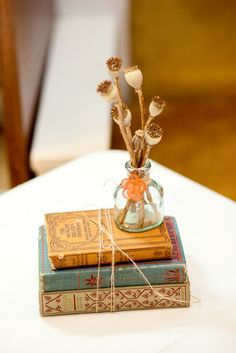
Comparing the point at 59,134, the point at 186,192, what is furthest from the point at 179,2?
the point at 186,192

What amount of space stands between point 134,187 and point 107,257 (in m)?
0.11

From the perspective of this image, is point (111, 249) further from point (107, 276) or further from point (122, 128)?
point (122, 128)

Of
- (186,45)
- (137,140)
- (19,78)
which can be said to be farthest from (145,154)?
(186,45)

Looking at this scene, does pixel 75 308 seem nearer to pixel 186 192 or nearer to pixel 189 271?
pixel 189 271

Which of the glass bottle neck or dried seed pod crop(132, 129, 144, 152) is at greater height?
dried seed pod crop(132, 129, 144, 152)

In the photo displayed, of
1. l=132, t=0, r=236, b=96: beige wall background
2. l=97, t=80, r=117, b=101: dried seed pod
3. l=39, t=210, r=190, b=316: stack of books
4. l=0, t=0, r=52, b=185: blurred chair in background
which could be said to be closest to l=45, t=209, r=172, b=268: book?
l=39, t=210, r=190, b=316: stack of books

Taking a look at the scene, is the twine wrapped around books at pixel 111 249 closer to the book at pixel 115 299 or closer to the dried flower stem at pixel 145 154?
the book at pixel 115 299

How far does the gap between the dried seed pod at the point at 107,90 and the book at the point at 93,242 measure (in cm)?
21

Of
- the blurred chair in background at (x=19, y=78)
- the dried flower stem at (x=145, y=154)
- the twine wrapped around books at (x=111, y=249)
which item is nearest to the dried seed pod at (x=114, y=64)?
the dried flower stem at (x=145, y=154)

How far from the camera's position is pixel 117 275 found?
1068 millimetres

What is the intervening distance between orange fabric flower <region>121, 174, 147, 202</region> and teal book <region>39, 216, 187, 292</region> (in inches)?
3.8

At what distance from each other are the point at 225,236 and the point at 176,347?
26cm

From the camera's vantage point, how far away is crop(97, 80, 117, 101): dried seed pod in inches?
39.4

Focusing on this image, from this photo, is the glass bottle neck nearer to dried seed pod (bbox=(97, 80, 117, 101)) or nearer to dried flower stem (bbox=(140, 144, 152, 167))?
dried flower stem (bbox=(140, 144, 152, 167))
